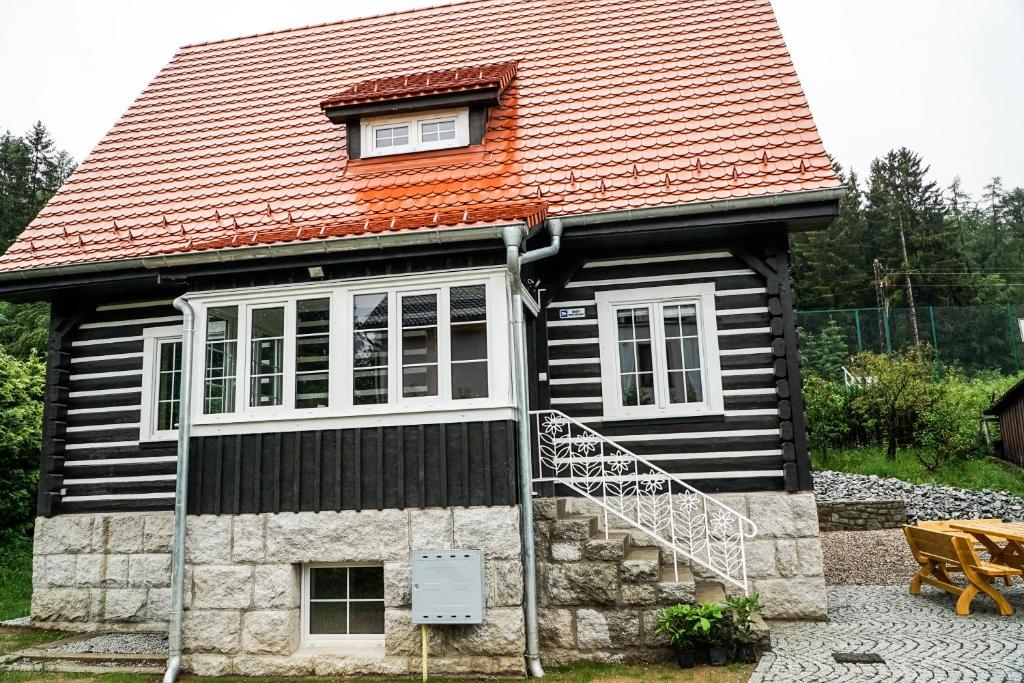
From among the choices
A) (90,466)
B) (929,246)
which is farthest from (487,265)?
(929,246)

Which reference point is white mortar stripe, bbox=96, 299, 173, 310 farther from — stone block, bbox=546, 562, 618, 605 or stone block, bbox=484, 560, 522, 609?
stone block, bbox=546, 562, 618, 605

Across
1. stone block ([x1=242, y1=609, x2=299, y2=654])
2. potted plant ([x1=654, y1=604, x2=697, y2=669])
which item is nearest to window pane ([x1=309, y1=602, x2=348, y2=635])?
stone block ([x1=242, y1=609, x2=299, y2=654])

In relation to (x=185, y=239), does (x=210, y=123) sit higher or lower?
higher

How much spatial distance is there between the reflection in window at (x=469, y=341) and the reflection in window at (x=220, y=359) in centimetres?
242

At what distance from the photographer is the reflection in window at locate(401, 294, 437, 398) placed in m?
7.58

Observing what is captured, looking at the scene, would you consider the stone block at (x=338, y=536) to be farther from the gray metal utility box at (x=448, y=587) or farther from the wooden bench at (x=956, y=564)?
the wooden bench at (x=956, y=564)

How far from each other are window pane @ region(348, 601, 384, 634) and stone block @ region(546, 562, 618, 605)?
174cm

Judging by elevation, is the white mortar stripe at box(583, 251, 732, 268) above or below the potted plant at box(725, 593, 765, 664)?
above

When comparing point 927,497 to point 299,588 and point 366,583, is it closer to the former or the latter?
point 366,583

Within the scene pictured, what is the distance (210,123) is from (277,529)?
7634 millimetres

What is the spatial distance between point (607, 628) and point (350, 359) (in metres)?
3.70

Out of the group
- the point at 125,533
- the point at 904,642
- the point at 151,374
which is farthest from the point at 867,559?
the point at 151,374

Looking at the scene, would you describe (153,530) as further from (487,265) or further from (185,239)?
(487,265)

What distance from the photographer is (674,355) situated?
9.02 metres
